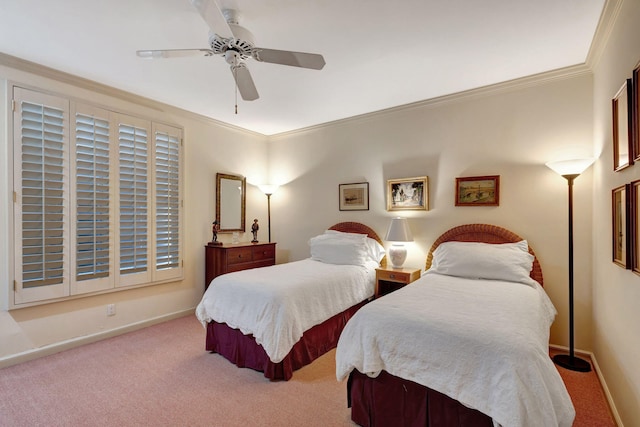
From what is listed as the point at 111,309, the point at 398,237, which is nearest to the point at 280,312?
the point at 398,237

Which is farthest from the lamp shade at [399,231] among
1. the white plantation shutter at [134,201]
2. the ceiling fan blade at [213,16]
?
the white plantation shutter at [134,201]

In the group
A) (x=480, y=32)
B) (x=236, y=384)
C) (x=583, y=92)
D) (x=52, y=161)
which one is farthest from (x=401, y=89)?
(x=52, y=161)

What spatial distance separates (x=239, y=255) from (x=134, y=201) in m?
1.42

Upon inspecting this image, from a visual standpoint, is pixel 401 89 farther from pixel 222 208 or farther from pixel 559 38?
pixel 222 208

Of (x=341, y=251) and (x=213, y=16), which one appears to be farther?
(x=341, y=251)

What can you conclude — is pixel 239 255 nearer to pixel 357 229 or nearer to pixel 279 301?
pixel 357 229

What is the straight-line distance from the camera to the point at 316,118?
431 cm

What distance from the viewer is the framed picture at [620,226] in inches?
68.7

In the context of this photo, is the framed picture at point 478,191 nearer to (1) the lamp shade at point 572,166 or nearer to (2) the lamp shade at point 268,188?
(1) the lamp shade at point 572,166

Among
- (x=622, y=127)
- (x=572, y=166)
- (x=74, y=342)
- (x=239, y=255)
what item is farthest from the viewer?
(x=239, y=255)

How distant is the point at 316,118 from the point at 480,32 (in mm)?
2392

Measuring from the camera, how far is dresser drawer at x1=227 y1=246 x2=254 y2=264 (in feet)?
13.1

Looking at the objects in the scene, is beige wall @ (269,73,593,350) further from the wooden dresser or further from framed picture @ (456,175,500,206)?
the wooden dresser

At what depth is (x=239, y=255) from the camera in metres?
4.12
